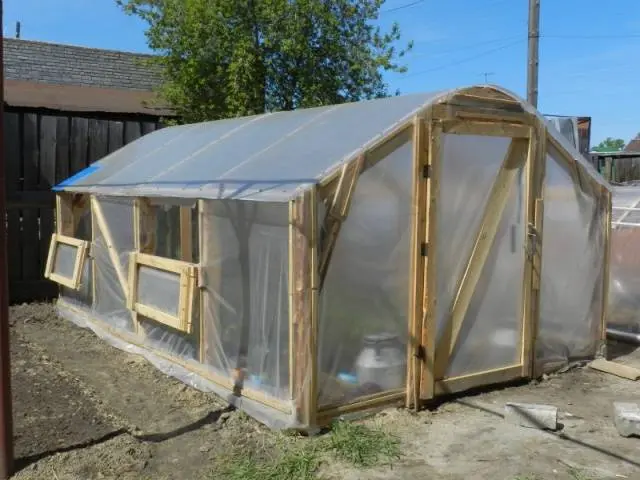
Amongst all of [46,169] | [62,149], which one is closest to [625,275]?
[62,149]

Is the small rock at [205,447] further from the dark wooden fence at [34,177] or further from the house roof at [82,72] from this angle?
the house roof at [82,72]

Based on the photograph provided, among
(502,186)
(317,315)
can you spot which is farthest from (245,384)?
(502,186)

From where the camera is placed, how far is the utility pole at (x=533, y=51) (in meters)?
11.4

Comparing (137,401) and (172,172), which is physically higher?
(172,172)

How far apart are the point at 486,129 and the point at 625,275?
140 inches

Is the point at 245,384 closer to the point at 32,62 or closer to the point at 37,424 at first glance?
the point at 37,424

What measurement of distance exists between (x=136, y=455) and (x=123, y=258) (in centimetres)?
319

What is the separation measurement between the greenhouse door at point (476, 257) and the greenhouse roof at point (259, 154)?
0.59 meters

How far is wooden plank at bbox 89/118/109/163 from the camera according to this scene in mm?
9773

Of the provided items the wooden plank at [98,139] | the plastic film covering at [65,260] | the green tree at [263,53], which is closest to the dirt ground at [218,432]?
the plastic film covering at [65,260]

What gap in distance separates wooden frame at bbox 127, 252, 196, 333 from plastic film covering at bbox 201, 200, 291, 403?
13 centimetres

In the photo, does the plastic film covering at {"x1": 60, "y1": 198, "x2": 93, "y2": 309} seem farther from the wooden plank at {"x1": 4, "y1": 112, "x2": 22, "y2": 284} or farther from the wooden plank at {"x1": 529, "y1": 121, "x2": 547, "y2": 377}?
the wooden plank at {"x1": 529, "y1": 121, "x2": 547, "y2": 377}

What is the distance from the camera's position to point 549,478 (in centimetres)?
420

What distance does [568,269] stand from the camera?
255 inches
